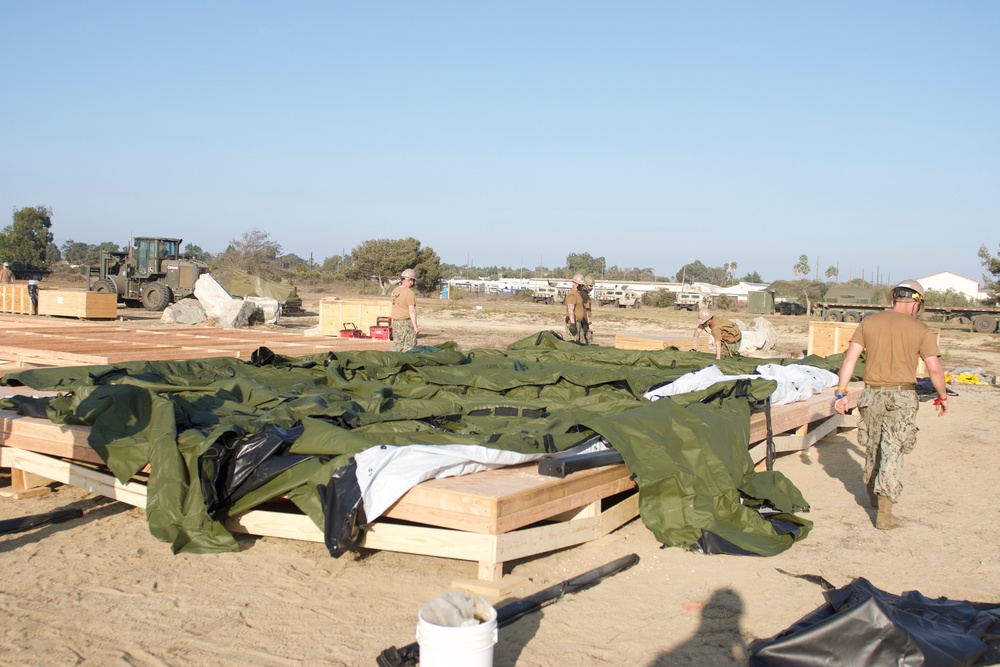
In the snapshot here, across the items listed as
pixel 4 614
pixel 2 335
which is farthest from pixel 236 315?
pixel 4 614

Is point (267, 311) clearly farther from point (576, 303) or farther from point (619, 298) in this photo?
point (619, 298)

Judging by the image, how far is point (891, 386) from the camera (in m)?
5.53

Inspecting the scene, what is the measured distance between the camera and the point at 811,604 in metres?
4.07

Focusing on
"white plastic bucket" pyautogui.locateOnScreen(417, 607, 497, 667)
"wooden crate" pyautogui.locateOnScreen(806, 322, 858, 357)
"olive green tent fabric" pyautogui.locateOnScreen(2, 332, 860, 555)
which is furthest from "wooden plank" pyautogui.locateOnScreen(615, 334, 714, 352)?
"white plastic bucket" pyautogui.locateOnScreen(417, 607, 497, 667)

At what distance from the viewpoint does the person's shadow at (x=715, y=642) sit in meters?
3.45

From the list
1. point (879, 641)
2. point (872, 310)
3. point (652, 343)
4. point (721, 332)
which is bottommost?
point (879, 641)

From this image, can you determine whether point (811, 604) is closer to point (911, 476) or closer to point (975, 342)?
point (911, 476)

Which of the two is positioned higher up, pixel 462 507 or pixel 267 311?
pixel 267 311

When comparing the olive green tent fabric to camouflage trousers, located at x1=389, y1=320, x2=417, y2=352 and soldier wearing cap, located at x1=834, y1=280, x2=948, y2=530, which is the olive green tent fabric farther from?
camouflage trousers, located at x1=389, y1=320, x2=417, y2=352

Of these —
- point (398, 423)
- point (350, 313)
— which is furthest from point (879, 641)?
point (350, 313)

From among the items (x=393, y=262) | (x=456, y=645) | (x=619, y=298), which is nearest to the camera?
(x=456, y=645)

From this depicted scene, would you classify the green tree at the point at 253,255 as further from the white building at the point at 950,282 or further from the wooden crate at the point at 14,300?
the white building at the point at 950,282

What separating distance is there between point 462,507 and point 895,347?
326 centimetres

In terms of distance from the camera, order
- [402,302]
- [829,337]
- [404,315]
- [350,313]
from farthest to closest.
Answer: [350,313], [829,337], [404,315], [402,302]
